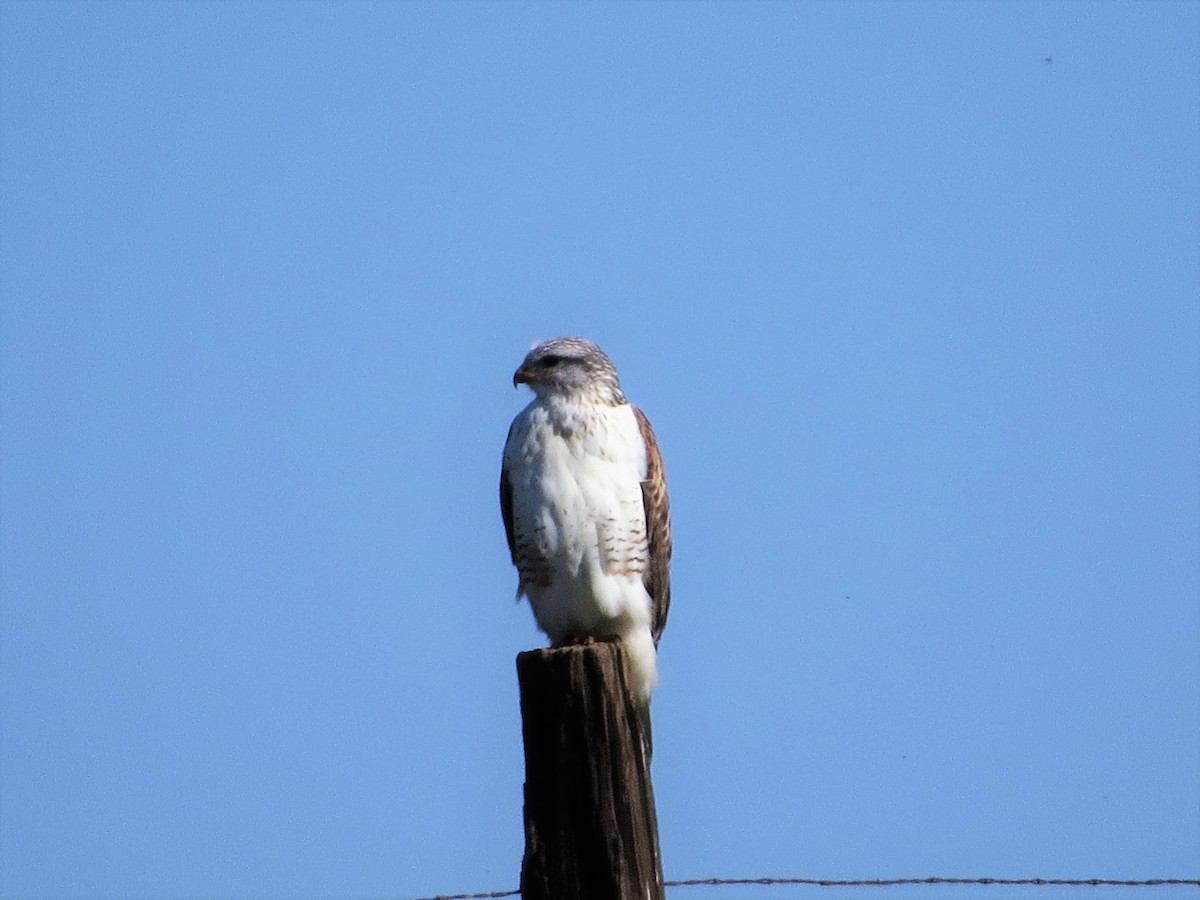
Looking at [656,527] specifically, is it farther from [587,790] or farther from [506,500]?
[587,790]

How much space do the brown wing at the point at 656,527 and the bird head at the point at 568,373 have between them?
0.62ft

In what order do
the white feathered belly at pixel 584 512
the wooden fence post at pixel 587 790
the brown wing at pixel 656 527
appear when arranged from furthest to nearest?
the brown wing at pixel 656 527 < the white feathered belly at pixel 584 512 < the wooden fence post at pixel 587 790

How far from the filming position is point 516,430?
6660 millimetres

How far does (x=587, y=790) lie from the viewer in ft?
13.1

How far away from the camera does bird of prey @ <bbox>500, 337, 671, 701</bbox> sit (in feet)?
21.2

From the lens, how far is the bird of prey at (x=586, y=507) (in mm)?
6457

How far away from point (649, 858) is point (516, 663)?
2.13ft

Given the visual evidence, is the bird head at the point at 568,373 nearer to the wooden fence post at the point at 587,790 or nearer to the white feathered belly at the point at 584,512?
the white feathered belly at the point at 584,512

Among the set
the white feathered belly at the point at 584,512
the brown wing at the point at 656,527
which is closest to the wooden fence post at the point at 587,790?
the white feathered belly at the point at 584,512

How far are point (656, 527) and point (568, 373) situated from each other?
26.9 inches

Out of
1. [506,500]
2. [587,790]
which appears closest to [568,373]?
[506,500]

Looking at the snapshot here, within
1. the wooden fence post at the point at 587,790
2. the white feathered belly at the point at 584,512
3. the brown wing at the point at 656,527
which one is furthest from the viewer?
the brown wing at the point at 656,527

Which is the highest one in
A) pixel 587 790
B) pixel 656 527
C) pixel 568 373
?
pixel 568 373

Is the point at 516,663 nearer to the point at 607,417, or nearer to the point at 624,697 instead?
the point at 624,697
